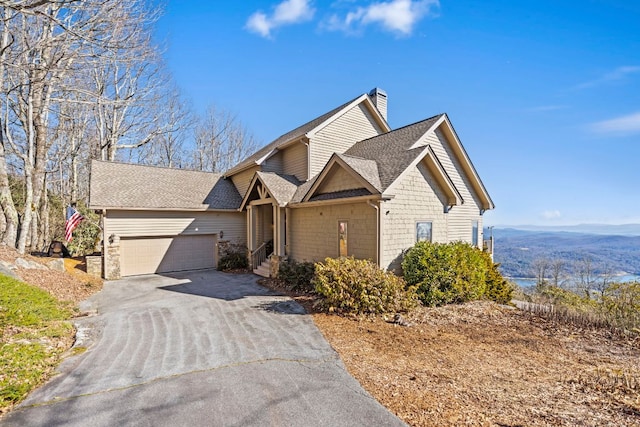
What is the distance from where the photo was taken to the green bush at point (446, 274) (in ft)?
32.0

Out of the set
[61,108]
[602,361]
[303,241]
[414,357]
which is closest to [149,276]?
[303,241]

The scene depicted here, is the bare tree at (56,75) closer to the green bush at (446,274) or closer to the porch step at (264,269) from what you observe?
the porch step at (264,269)

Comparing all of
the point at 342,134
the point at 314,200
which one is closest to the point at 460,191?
the point at 342,134

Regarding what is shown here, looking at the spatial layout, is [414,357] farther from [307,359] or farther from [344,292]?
[344,292]

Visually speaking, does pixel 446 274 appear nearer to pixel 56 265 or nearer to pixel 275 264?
pixel 275 264

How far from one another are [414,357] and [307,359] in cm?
214

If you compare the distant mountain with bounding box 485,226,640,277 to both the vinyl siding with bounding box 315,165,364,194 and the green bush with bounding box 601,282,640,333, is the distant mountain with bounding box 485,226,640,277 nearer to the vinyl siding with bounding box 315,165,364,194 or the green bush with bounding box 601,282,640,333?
the green bush with bounding box 601,282,640,333

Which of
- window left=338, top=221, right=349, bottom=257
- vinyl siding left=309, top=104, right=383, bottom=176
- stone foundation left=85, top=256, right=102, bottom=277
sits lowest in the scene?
stone foundation left=85, top=256, right=102, bottom=277

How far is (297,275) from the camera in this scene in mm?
12227

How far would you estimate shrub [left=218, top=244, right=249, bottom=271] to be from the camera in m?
16.7

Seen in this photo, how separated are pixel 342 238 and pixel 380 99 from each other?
1109 centimetres

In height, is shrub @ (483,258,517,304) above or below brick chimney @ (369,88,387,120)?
below

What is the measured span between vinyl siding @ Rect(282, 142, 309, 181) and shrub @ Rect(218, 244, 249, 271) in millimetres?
5459

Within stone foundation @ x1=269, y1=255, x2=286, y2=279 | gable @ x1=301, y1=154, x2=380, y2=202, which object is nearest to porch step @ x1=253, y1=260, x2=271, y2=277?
stone foundation @ x1=269, y1=255, x2=286, y2=279
